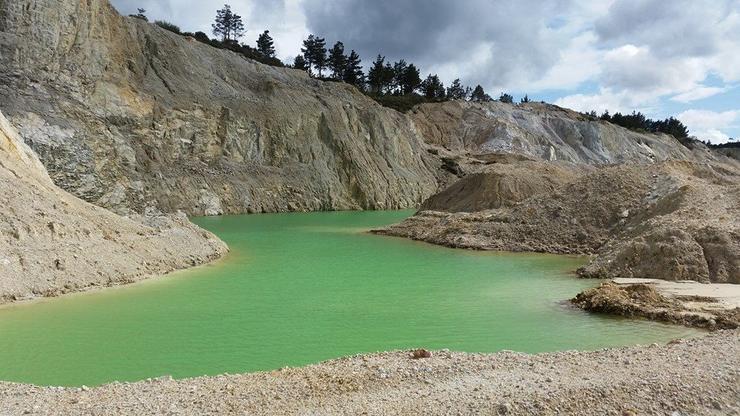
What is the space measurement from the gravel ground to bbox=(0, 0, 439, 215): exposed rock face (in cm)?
3034

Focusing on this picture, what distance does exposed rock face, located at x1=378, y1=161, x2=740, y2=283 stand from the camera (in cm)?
1505

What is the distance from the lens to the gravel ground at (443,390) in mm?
5754

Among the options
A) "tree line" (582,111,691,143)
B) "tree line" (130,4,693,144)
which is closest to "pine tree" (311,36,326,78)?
"tree line" (130,4,693,144)

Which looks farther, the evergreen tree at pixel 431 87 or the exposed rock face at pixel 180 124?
the evergreen tree at pixel 431 87

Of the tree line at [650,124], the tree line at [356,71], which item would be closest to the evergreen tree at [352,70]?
the tree line at [356,71]

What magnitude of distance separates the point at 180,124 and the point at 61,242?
97.7 feet

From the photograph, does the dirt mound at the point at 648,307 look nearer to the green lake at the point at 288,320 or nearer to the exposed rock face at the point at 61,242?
the green lake at the point at 288,320

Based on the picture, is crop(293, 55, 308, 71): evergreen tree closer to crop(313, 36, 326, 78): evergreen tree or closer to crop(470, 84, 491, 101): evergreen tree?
crop(313, 36, 326, 78): evergreen tree

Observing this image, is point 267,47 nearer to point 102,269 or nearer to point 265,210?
point 265,210

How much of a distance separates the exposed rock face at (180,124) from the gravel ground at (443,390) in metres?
30.3

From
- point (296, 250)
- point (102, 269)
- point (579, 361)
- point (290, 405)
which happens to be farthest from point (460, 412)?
point (296, 250)

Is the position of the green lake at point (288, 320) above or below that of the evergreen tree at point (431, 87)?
below

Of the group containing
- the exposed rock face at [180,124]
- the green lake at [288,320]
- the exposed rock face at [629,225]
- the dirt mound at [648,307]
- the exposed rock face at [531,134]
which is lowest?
the green lake at [288,320]

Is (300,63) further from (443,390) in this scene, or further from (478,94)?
(443,390)
